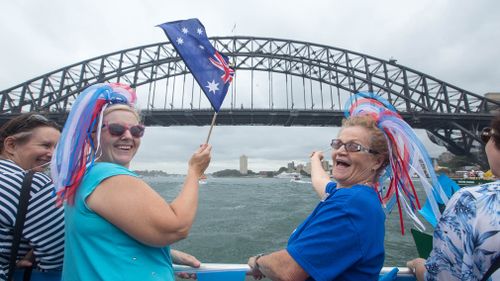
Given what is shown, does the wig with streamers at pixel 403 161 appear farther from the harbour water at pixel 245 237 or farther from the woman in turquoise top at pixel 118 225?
the harbour water at pixel 245 237

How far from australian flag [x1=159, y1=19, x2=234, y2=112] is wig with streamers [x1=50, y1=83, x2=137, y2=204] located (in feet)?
2.39

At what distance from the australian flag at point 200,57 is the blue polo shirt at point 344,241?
111 centimetres

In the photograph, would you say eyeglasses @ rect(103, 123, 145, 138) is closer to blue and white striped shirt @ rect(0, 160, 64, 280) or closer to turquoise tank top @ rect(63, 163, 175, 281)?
turquoise tank top @ rect(63, 163, 175, 281)

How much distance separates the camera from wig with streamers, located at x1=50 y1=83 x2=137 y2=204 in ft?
4.03

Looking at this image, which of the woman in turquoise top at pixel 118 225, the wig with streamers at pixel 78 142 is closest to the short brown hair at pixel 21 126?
the wig with streamers at pixel 78 142

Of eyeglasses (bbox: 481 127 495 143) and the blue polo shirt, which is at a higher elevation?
eyeglasses (bbox: 481 127 495 143)

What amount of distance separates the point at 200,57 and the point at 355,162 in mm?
1272

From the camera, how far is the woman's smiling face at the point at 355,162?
1.68 m

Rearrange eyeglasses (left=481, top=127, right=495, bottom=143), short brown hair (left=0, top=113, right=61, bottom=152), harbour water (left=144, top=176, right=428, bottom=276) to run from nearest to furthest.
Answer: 1. eyeglasses (left=481, top=127, right=495, bottom=143)
2. short brown hair (left=0, top=113, right=61, bottom=152)
3. harbour water (left=144, top=176, right=428, bottom=276)

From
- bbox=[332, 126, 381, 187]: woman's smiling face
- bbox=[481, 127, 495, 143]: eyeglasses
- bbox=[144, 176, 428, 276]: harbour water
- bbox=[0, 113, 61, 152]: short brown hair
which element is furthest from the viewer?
bbox=[144, 176, 428, 276]: harbour water

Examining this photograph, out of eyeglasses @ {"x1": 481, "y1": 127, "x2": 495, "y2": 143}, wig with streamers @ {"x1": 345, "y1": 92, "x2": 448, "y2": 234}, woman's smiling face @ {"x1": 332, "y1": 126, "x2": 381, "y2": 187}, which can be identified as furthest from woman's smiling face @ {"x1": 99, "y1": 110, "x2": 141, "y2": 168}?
eyeglasses @ {"x1": 481, "y1": 127, "x2": 495, "y2": 143}

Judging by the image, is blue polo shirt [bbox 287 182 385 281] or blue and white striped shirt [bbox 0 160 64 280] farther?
blue and white striped shirt [bbox 0 160 64 280]

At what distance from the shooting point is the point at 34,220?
60.2 inches

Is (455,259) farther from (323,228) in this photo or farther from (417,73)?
(417,73)
